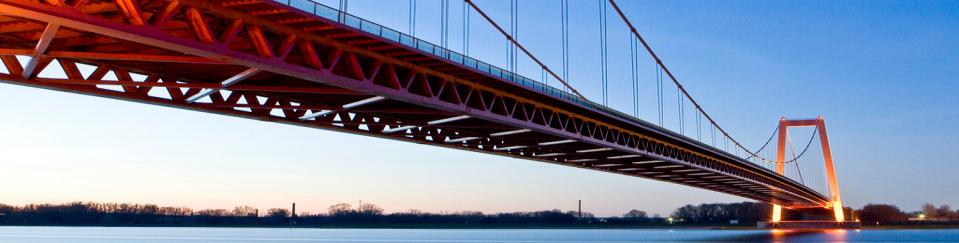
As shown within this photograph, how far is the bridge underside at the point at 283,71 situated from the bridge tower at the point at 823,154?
77685 millimetres

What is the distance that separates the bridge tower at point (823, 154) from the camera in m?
115

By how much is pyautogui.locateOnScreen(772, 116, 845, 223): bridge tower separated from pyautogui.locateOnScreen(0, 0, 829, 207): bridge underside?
77.7 metres

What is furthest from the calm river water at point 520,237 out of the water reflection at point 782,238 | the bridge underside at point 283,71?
the bridge underside at point 283,71

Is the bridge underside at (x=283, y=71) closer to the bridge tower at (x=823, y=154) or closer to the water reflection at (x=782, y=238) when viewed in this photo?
the water reflection at (x=782, y=238)

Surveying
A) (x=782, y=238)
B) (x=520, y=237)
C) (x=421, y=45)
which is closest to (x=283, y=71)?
(x=421, y=45)

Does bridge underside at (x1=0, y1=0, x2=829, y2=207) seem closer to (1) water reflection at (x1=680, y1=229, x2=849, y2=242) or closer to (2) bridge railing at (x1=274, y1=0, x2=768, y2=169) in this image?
(2) bridge railing at (x1=274, y1=0, x2=768, y2=169)

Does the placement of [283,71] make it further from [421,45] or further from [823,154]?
[823,154]

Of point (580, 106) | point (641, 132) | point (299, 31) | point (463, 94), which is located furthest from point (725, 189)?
point (299, 31)

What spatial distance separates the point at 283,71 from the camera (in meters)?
21.2

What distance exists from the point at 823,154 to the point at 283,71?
11002 centimetres

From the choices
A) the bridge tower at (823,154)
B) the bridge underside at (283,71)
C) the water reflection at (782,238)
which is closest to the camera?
the bridge underside at (283,71)

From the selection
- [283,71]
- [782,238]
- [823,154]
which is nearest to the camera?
[283,71]

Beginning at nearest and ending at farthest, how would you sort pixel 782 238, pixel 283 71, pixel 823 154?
pixel 283 71 < pixel 782 238 < pixel 823 154

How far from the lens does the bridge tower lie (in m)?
115
